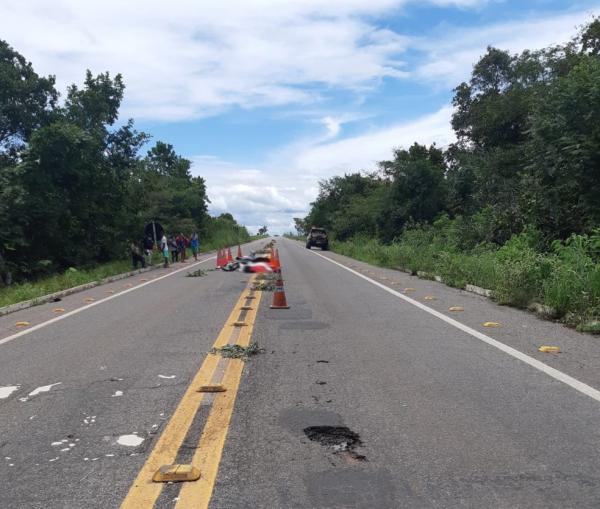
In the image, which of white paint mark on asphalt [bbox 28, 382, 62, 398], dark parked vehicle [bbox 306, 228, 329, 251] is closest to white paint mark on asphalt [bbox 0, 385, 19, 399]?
white paint mark on asphalt [bbox 28, 382, 62, 398]

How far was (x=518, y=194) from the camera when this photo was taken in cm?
1912

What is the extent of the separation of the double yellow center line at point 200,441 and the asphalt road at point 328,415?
0.19 feet

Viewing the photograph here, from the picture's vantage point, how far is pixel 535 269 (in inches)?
431

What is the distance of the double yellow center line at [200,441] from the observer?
3229 mm

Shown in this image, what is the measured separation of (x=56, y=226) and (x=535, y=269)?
20.2 meters

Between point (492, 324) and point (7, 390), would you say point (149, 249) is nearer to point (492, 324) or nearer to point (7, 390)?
point (492, 324)

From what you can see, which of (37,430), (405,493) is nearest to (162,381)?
(37,430)

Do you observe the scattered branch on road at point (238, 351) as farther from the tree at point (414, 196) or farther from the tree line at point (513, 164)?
the tree at point (414, 196)

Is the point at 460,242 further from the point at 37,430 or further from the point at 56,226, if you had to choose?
the point at 37,430

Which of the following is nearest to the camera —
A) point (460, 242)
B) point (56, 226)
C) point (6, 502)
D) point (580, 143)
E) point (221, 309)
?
point (6, 502)

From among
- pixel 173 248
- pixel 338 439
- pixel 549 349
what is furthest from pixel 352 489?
pixel 173 248

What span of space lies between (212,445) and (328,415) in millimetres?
1068

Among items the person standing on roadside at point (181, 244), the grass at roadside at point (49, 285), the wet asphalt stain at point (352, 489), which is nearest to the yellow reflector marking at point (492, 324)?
the wet asphalt stain at point (352, 489)

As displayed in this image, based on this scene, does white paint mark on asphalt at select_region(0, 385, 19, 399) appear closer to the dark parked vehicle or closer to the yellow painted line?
the yellow painted line
